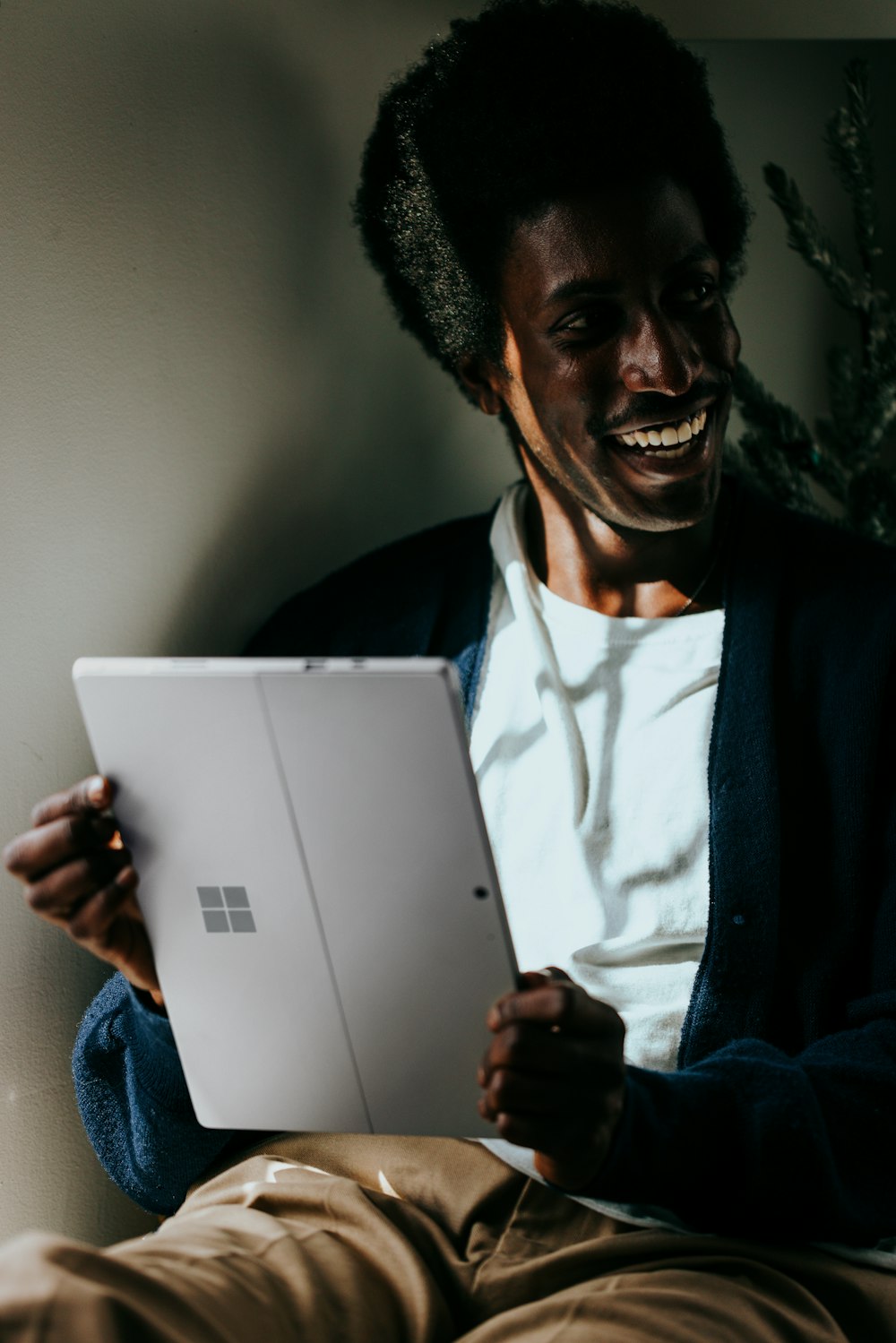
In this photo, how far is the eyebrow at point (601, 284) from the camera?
1.27 meters

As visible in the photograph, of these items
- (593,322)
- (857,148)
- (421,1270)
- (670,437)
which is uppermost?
(857,148)

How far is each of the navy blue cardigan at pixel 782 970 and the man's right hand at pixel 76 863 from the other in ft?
0.57

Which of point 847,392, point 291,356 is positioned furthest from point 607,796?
point 847,392

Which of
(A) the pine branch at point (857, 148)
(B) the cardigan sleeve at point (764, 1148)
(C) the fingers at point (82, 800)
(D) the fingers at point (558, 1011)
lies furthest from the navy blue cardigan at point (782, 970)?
(A) the pine branch at point (857, 148)

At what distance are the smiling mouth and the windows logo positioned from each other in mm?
576

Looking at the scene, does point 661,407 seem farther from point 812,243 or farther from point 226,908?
point 226,908

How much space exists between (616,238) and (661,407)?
158mm

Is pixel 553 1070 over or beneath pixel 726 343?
beneath

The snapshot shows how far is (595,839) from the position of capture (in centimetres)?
126

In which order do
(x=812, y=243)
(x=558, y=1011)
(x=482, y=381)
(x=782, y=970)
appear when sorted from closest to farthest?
(x=558, y=1011) → (x=782, y=970) → (x=482, y=381) → (x=812, y=243)

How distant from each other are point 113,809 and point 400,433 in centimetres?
81

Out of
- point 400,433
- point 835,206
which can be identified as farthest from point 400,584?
point 835,206

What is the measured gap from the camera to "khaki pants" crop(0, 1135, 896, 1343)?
0.89 meters

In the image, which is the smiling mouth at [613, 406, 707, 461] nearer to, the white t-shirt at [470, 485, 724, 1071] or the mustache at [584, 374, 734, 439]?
the mustache at [584, 374, 734, 439]
